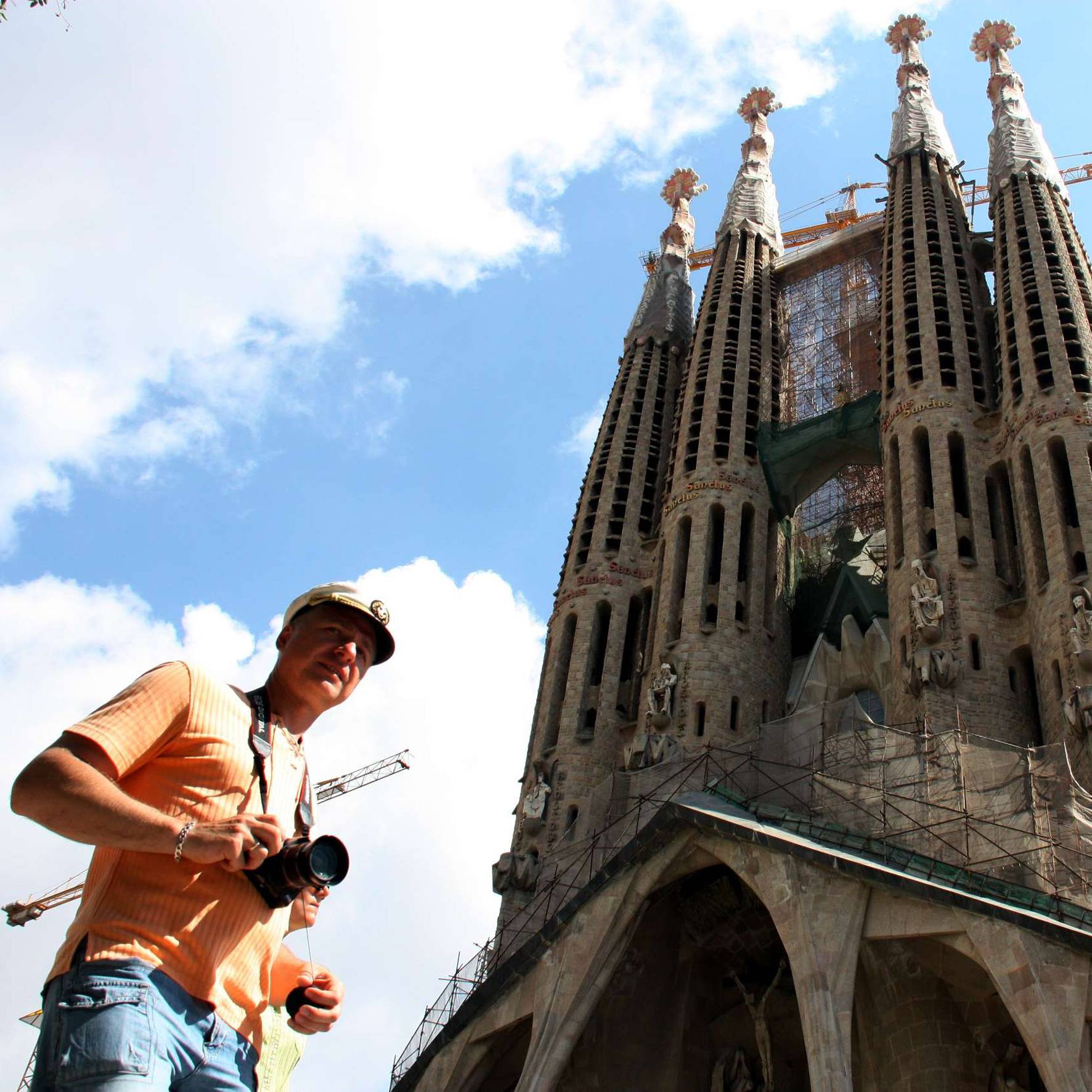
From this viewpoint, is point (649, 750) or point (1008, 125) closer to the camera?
point (649, 750)

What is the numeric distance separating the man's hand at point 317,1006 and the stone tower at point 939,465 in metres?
18.4

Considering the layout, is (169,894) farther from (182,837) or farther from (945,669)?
(945,669)

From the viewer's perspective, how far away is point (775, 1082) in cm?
1969

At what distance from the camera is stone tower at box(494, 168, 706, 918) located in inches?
1036

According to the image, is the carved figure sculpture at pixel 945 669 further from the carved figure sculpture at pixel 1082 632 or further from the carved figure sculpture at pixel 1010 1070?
the carved figure sculpture at pixel 1010 1070

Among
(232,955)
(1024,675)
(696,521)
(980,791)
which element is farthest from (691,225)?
(232,955)

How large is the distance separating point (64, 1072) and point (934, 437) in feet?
87.2

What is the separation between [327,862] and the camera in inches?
138

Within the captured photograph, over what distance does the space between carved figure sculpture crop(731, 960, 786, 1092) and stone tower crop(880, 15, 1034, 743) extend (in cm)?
495

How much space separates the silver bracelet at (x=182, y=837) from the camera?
324 cm

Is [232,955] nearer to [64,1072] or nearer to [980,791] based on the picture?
[64,1072]

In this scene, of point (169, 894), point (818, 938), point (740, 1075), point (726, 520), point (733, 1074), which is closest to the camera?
point (169, 894)

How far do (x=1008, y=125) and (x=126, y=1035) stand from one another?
3750 centimetres

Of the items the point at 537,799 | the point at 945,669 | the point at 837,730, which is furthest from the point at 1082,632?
the point at 537,799
